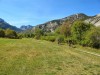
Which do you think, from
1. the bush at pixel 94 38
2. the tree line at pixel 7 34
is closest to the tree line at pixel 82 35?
the bush at pixel 94 38

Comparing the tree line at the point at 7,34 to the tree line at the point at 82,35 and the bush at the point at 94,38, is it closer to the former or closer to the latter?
the tree line at the point at 82,35

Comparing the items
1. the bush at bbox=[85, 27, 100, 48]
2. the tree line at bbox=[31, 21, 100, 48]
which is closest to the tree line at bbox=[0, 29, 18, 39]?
the tree line at bbox=[31, 21, 100, 48]

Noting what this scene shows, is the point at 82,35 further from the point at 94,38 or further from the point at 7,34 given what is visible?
the point at 7,34

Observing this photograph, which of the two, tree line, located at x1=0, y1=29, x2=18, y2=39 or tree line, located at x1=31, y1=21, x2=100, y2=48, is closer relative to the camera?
tree line, located at x1=31, y1=21, x2=100, y2=48

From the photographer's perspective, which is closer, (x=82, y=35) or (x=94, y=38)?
(x=94, y=38)

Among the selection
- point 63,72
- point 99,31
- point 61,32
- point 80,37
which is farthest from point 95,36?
point 63,72

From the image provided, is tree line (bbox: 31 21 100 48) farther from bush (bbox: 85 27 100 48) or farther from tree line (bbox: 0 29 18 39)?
tree line (bbox: 0 29 18 39)

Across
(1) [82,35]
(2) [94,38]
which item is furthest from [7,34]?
(2) [94,38]

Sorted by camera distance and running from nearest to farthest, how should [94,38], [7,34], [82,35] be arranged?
[94,38], [82,35], [7,34]

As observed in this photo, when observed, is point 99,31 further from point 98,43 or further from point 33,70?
point 33,70

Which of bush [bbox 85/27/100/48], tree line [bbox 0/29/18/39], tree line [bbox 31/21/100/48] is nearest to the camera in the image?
bush [bbox 85/27/100/48]

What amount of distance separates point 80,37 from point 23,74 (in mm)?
81158

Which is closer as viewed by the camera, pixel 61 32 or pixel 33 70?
pixel 33 70

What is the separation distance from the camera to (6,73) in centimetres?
1844
